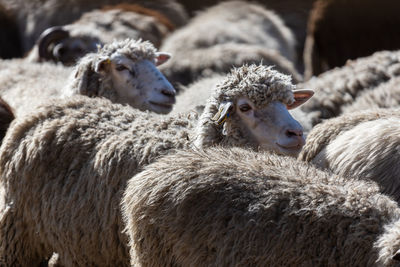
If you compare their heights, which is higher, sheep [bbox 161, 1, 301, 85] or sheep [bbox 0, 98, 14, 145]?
sheep [bbox 0, 98, 14, 145]

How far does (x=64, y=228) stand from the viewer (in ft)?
14.8

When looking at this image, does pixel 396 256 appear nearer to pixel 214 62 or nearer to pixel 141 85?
pixel 141 85

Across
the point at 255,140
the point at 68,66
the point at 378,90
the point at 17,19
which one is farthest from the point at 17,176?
the point at 17,19

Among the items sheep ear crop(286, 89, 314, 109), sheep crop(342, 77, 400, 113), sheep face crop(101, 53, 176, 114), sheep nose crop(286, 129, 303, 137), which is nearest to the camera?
sheep nose crop(286, 129, 303, 137)

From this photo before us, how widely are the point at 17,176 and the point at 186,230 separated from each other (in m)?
1.70

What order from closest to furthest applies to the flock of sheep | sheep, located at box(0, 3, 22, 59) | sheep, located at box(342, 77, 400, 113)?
the flock of sheep, sheep, located at box(342, 77, 400, 113), sheep, located at box(0, 3, 22, 59)

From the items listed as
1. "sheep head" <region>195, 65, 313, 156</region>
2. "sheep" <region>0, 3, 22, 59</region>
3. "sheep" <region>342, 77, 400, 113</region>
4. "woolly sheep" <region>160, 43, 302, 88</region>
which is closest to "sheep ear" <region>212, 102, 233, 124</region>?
"sheep head" <region>195, 65, 313, 156</region>

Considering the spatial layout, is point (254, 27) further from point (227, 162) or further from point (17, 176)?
point (227, 162)

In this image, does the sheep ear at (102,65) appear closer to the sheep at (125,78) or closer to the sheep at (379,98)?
the sheep at (125,78)

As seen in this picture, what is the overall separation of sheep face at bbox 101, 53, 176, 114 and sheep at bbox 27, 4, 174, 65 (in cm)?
209

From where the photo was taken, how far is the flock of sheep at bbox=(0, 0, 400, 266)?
330 cm

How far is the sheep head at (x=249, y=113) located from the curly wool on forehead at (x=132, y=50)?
4.38 feet

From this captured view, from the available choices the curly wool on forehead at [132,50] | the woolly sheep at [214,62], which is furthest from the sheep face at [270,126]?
the woolly sheep at [214,62]

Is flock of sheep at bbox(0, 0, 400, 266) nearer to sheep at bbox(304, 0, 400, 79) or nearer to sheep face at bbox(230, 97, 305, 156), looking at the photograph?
sheep face at bbox(230, 97, 305, 156)
